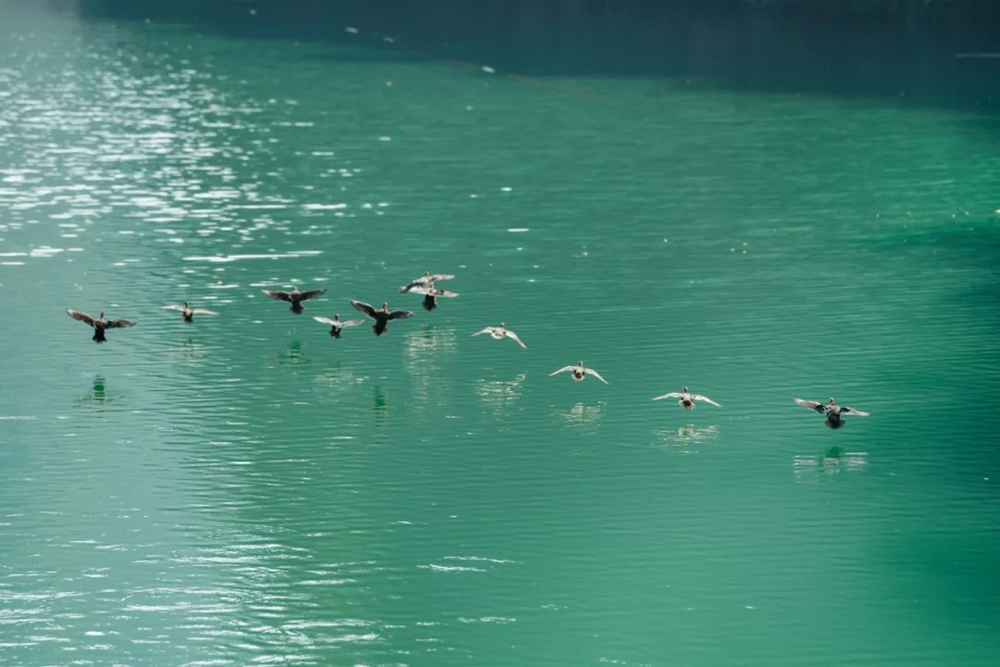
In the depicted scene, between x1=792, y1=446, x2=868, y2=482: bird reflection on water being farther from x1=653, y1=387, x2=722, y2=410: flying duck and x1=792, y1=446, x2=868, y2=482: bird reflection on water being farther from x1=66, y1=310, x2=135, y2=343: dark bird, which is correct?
x1=66, y1=310, x2=135, y2=343: dark bird

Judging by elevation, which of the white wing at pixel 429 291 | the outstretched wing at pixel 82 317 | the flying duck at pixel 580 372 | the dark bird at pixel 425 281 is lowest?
the flying duck at pixel 580 372

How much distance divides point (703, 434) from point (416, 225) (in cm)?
1628

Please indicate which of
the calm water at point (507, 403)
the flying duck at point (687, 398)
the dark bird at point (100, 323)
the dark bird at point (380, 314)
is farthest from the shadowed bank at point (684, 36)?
the dark bird at point (100, 323)

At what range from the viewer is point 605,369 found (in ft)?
101

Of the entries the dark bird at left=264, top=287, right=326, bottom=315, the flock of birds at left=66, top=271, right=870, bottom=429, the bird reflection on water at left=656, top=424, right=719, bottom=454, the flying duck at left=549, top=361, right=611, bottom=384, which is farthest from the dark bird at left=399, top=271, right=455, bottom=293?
the bird reflection on water at left=656, top=424, right=719, bottom=454

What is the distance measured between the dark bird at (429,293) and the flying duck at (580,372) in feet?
12.7

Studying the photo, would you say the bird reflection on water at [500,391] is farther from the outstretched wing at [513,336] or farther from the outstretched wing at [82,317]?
the outstretched wing at [82,317]

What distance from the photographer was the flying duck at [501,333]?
31344mm

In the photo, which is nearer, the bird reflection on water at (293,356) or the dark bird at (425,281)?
the bird reflection on water at (293,356)

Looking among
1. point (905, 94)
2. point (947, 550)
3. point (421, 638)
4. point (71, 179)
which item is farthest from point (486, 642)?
point (905, 94)

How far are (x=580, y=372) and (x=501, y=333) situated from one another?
7.55ft

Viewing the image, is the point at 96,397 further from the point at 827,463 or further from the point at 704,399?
the point at 827,463

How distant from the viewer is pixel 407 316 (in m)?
32.7

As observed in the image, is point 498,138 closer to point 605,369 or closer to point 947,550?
point 605,369
